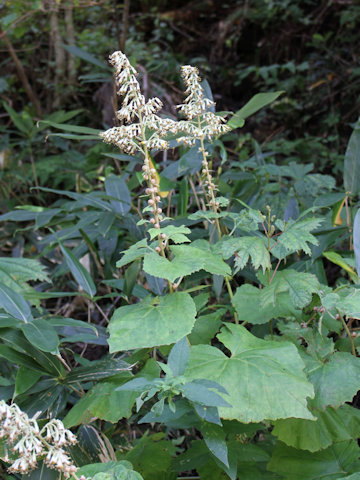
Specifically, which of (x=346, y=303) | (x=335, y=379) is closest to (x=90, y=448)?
(x=335, y=379)

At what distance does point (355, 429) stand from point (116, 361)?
0.74 m

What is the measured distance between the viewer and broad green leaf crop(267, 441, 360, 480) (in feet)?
4.64

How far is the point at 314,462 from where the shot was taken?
1447mm

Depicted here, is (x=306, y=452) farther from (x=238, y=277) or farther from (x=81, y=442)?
(x=238, y=277)

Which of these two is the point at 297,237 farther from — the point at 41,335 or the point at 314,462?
the point at 41,335

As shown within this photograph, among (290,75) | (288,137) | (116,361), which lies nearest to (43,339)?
(116,361)

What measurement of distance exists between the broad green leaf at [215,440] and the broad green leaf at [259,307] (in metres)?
0.37

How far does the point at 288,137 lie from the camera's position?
4.93 meters

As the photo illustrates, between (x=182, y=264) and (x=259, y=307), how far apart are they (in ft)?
1.31

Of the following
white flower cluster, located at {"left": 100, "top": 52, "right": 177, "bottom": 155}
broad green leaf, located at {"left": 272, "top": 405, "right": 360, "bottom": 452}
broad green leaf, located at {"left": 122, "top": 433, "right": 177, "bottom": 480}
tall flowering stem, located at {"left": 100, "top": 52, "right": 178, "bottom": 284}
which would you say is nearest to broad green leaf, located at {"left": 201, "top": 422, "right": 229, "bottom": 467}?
broad green leaf, located at {"left": 272, "top": 405, "right": 360, "bottom": 452}

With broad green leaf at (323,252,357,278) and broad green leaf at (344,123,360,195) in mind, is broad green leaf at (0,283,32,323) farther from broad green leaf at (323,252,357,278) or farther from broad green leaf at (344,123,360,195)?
broad green leaf at (344,123,360,195)

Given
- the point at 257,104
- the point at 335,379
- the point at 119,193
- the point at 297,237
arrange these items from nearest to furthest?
the point at 335,379
the point at 297,237
the point at 257,104
the point at 119,193

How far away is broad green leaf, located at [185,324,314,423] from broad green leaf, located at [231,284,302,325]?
15 centimetres

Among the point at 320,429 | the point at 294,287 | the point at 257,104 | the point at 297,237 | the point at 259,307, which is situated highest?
the point at 257,104
